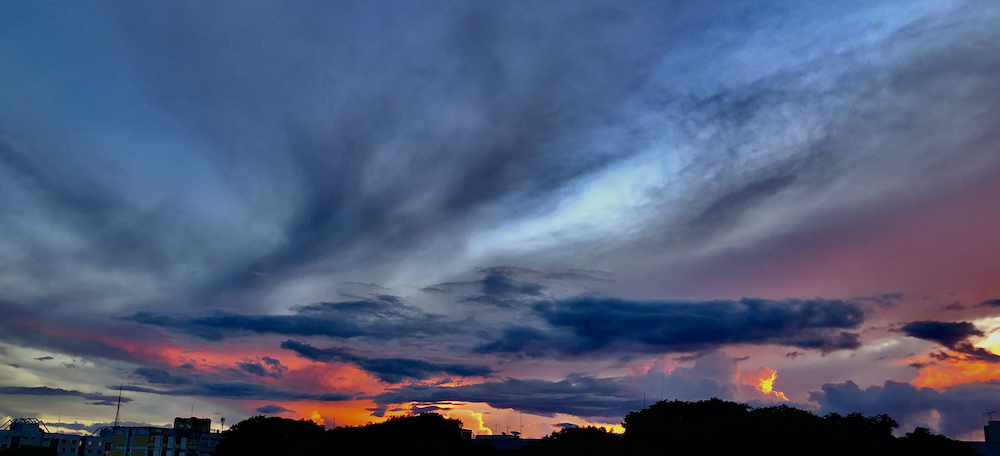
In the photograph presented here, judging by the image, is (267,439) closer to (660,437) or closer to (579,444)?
(579,444)

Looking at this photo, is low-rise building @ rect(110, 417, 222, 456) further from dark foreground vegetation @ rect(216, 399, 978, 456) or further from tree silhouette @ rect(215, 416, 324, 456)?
dark foreground vegetation @ rect(216, 399, 978, 456)

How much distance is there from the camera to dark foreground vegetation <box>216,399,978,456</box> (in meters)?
66.9

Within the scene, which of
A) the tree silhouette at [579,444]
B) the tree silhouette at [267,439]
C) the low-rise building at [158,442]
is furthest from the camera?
the low-rise building at [158,442]

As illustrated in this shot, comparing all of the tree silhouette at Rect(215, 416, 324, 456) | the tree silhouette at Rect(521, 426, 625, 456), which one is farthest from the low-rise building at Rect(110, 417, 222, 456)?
the tree silhouette at Rect(521, 426, 625, 456)

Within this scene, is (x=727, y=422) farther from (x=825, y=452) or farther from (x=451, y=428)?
(x=451, y=428)

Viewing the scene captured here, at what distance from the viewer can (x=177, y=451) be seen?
14825 centimetres

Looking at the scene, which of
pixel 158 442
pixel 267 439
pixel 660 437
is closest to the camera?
pixel 660 437

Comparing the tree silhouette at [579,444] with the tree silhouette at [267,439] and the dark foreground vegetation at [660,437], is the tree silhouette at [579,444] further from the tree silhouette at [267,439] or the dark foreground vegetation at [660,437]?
the tree silhouette at [267,439]

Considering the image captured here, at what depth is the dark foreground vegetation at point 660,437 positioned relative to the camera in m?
66.9

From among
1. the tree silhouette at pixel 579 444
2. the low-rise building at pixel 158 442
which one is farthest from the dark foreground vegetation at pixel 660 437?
the low-rise building at pixel 158 442

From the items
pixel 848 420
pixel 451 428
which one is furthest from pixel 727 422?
pixel 451 428

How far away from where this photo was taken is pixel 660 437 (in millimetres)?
84125

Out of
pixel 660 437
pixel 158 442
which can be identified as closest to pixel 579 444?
pixel 660 437

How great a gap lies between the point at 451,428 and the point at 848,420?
60.5m
